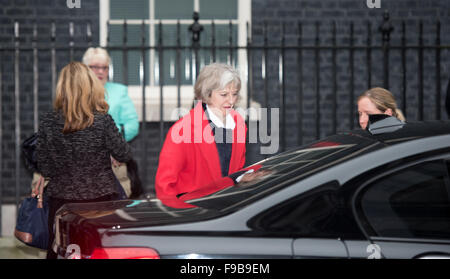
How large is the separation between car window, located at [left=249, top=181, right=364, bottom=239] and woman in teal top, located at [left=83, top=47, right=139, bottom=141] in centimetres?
298

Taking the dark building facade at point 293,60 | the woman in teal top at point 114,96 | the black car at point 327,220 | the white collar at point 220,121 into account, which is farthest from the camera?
the dark building facade at point 293,60

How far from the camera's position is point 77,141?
144 inches

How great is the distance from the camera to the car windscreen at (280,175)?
233 centimetres

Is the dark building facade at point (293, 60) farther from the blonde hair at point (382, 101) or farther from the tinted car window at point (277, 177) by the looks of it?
the tinted car window at point (277, 177)

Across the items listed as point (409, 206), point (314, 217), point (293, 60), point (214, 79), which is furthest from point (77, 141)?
point (293, 60)

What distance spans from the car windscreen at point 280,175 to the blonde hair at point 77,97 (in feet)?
4.07

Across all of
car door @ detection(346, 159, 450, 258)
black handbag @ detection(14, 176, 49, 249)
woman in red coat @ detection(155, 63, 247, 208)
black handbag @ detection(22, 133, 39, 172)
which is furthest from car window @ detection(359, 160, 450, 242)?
black handbag @ detection(22, 133, 39, 172)

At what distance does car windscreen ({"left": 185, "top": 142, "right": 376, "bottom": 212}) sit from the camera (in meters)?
2.33

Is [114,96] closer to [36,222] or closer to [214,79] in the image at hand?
[36,222]

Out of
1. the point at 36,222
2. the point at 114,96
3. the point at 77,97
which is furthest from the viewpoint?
the point at 114,96

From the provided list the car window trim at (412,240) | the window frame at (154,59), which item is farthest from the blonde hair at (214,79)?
the window frame at (154,59)

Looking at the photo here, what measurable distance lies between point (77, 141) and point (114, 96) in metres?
1.42
